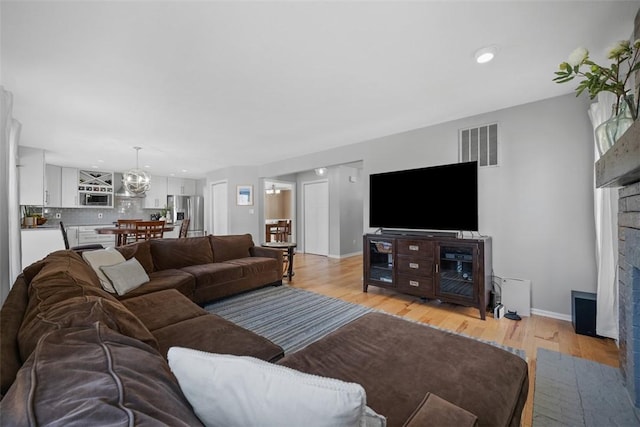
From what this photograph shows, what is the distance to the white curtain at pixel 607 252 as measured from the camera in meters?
2.23

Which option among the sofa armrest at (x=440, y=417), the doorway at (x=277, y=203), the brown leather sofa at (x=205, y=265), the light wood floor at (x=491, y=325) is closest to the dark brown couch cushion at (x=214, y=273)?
the brown leather sofa at (x=205, y=265)

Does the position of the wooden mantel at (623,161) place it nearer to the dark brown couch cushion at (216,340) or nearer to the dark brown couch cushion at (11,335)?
the dark brown couch cushion at (216,340)

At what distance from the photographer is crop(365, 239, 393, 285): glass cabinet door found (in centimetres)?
348

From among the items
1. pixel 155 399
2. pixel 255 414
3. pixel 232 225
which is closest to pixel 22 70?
pixel 155 399

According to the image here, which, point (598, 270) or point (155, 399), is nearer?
point (155, 399)

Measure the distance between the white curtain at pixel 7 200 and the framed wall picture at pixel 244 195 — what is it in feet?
13.0

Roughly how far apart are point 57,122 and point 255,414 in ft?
15.6

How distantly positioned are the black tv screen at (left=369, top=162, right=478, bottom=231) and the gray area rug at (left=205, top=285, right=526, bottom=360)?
47.7 inches

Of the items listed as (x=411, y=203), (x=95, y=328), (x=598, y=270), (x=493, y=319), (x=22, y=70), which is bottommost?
(x=493, y=319)

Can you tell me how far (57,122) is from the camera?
3.49 metres

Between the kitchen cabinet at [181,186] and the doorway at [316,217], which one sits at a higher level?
the kitchen cabinet at [181,186]

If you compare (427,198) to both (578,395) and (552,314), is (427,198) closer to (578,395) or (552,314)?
(552,314)

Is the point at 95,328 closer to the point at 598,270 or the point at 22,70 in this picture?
the point at 22,70

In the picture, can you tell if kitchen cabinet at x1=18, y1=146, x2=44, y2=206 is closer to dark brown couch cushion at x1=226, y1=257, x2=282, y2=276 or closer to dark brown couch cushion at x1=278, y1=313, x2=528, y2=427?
dark brown couch cushion at x1=226, y1=257, x2=282, y2=276
